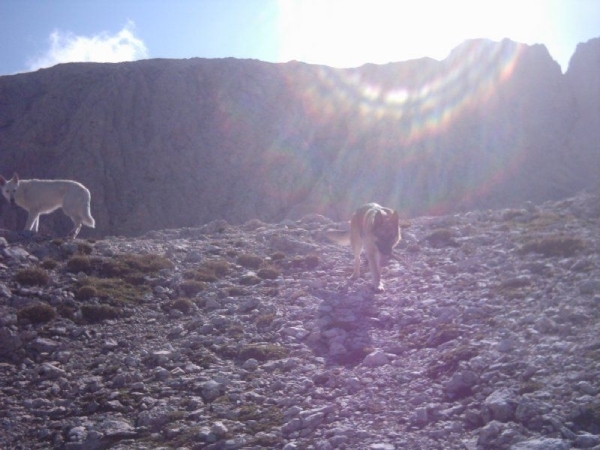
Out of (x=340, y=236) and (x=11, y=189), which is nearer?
(x=340, y=236)

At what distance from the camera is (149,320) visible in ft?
41.4

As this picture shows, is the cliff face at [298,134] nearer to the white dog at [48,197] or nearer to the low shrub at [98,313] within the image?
the white dog at [48,197]

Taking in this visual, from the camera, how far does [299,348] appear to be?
10.8 metres

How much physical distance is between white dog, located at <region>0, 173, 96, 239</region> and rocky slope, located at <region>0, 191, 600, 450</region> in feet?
7.24

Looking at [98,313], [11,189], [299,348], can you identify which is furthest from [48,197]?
[299,348]

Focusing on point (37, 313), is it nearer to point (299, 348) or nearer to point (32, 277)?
point (32, 277)

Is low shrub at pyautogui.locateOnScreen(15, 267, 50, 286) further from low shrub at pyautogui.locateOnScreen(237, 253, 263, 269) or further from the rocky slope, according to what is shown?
low shrub at pyautogui.locateOnScreen(237, 253, 263, 269)

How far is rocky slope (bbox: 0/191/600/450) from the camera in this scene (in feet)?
24.7

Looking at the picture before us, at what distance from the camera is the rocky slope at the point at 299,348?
7.52m

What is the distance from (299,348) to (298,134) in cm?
5141

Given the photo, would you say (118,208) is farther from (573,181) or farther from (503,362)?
(503,362)

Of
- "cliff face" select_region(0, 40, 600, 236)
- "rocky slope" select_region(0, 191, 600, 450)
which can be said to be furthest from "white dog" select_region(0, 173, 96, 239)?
"cliff face" select_region(0, 40, 600, 236)

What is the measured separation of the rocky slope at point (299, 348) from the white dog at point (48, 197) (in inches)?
86.9

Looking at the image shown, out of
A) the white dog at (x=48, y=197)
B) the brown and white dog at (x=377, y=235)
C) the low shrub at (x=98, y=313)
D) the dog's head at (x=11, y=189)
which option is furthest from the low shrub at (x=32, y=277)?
the brown and white dog at (x=377, y=235)
